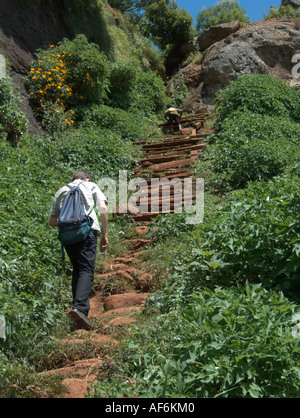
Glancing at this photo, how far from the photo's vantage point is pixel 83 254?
5113mm

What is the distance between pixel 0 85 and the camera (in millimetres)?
10078

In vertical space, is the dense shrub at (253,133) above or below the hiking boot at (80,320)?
above

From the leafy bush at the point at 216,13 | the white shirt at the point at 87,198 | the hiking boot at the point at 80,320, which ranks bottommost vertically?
the hiking boot at the point at 80,320

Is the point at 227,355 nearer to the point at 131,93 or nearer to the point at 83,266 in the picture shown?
the point at 83,266

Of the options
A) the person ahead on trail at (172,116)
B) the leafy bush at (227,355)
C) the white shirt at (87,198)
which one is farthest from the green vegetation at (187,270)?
the person ahead on trail at (172,116)

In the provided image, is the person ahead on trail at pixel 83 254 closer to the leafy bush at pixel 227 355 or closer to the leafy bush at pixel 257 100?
the leafy bush at pixel 227 355

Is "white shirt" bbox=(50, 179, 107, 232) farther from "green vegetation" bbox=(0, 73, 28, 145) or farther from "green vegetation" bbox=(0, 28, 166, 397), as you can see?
"green vegetation" bbox=(0, 73, 28, 145)

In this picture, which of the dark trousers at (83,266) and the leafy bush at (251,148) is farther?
the leafy bush at (251,148)

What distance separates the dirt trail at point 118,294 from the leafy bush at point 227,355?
1.21ft

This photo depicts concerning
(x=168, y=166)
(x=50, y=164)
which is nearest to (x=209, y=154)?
(x=168, y=166)

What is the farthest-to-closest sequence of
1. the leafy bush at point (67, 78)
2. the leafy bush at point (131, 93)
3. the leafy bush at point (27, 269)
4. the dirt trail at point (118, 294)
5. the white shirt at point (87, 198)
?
the leafy bush at point (131, 93), the leafy bush at point (67, 78), the white shirt at point (87, 198), the leafy bush at point (27, 269), the dirt trail at point (118, 294)

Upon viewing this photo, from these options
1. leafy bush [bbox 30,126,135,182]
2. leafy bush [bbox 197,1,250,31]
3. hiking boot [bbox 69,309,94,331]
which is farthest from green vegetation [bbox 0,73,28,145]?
leafy bush [bbox 197,1,250,31]

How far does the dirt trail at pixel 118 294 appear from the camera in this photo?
13.1ft

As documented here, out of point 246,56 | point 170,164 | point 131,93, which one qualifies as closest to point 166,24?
point 246,56
